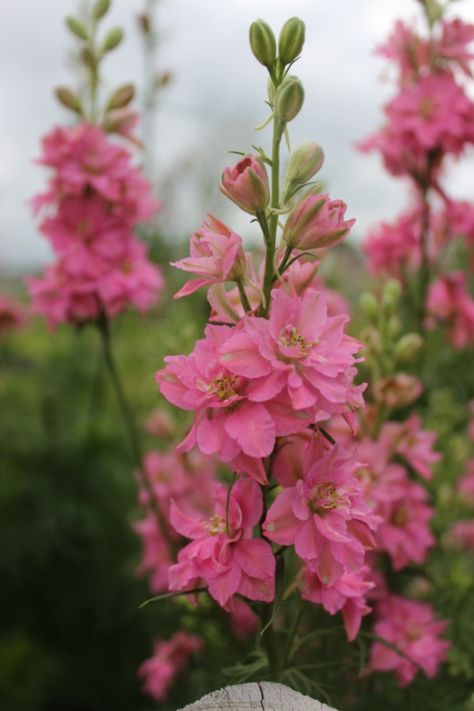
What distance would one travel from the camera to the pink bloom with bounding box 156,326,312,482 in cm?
91

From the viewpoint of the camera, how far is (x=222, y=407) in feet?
3.07

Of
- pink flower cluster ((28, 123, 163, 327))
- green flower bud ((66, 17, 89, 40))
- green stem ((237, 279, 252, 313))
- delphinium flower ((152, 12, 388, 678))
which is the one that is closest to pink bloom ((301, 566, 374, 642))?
delphinium flower ((152, 12, 388, 678))

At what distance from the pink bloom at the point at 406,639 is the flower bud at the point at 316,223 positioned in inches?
30.0

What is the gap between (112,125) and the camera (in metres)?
1.88

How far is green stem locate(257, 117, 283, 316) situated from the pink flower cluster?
2.76ft

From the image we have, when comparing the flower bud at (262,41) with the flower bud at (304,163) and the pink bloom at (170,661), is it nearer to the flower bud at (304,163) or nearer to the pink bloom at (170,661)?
the flower bud at (304,163)

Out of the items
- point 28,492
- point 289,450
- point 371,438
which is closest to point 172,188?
point 28,492

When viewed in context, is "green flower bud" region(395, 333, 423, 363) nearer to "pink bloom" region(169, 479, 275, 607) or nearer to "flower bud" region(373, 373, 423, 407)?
"flower bud" region(373, 373, 423, 407)

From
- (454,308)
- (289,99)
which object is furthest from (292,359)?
(454,308)

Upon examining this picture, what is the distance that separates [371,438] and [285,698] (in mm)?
803

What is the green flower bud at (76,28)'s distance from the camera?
1.85 m

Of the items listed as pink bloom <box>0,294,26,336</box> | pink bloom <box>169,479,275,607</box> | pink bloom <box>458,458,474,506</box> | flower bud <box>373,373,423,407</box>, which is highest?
pink bloom <box>169,479,275,607</box>

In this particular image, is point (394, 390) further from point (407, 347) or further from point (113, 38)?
point (113, 38)

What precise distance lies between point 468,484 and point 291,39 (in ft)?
5.59
